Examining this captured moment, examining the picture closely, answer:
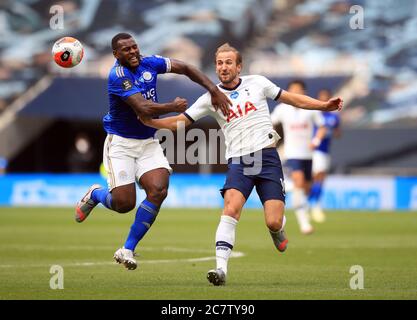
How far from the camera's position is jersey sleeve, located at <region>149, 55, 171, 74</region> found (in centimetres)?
1035

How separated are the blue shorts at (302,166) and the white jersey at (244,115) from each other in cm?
769

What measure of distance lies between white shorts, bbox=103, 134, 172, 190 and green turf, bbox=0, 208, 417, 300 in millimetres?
1067

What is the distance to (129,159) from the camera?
10562 millimetres

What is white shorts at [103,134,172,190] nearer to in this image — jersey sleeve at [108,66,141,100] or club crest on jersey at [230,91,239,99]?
jersey sleeve at [108,66,141,100]

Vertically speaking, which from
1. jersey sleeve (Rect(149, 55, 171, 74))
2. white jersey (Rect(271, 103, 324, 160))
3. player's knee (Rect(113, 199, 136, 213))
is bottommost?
player's knee (Rect(113, 199, 136, 213))

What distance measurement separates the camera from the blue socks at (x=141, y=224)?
10062 mm

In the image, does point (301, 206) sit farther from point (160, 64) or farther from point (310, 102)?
point (310, 102)

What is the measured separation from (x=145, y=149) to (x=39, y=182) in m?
19.1

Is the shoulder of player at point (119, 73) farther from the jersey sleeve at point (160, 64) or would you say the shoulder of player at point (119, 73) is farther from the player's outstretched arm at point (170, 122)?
the player's outstretched arm at point (170, 122)

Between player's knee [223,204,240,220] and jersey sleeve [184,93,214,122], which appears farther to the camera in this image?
jersey sleeve [184,93,214,122]

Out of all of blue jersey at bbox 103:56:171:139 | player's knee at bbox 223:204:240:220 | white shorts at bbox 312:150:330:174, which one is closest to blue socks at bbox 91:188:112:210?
blue jersey at bbox 103:56:171:139
